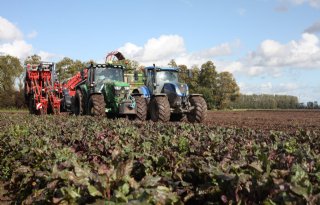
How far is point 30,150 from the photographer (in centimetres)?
606

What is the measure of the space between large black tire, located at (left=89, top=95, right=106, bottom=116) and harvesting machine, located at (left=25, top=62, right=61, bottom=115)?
604 centimetres

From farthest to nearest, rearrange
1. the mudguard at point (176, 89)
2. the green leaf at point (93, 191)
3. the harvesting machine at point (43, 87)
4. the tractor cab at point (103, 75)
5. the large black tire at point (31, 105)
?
the large black tire at point (31, 105) → the harvesting machine at point (43, 87) → the tractor cab at point (103, 75) → the mudguard at point (176, 89) → the green leaf at point (93, 191)

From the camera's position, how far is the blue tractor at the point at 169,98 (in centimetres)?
1452

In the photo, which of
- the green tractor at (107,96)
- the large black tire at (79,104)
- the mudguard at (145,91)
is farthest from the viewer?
the large black tire at (79,104)

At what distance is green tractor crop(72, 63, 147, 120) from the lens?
15609mm

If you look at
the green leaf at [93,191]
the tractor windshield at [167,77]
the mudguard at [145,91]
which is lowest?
the green leaf at [93,191]

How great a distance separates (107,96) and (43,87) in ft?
23.5

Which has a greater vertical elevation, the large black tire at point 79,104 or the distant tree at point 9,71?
the distant tree at point 9,71

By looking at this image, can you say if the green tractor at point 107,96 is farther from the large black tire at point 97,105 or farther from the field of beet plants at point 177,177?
the field of beet plants at point 177,177

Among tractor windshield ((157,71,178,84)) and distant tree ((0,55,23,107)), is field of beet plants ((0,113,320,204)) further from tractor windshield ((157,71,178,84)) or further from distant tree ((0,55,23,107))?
distant tree ((0,55,23,107))

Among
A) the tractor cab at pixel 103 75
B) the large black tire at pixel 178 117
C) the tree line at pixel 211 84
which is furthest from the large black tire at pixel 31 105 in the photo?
the tree line at pixel 211 84

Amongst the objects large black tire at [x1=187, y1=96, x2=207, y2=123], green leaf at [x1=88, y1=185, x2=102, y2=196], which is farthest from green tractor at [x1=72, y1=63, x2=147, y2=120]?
green leaf at [x1=88, y1=185, x2=102, y2=196]

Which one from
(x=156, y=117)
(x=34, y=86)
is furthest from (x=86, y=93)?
(x=34, y=86)

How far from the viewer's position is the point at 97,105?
15.7 meters
